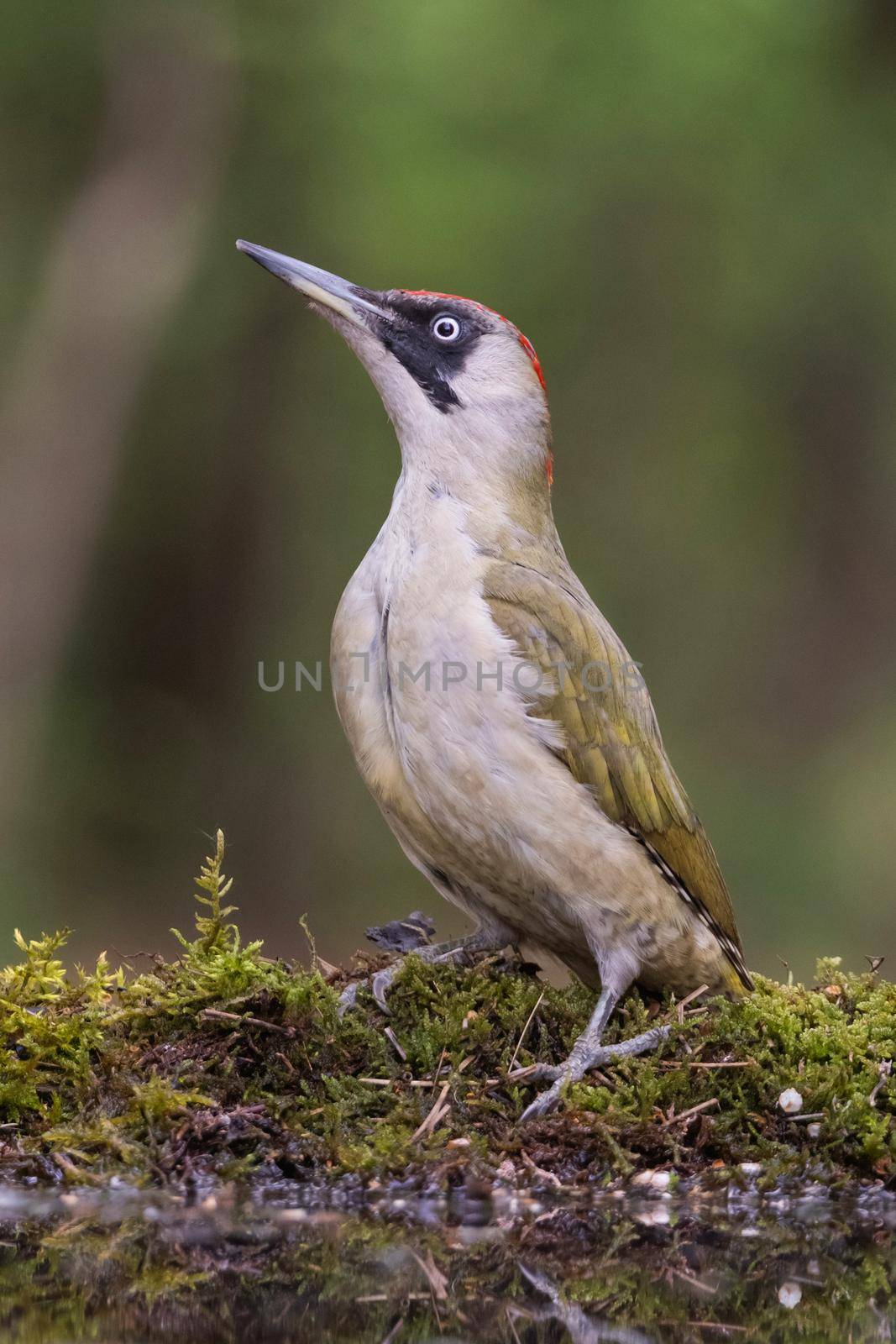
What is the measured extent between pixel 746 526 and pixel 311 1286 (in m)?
9.96

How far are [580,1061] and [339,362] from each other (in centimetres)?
851

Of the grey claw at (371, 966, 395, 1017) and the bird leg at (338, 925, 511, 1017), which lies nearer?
the grey claw at (371, 966, 395, 1017)

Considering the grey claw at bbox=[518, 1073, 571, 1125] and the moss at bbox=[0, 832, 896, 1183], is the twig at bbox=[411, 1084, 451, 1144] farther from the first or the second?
the grey claw at bbox=[518, 1073, 571, 1125]

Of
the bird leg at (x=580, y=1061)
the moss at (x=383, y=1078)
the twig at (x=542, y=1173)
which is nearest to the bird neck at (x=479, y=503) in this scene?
the moss at (x=383, y=1078)

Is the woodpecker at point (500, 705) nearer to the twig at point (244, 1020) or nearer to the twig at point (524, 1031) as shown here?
the twig at point (524, 1031)

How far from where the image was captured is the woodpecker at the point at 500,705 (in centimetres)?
429

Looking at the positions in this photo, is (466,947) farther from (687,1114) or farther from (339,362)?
(339,362)

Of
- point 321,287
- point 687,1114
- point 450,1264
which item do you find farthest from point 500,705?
point 450,1264

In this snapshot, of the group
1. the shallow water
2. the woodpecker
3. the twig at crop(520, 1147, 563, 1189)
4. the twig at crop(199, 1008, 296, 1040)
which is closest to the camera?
the shallow water

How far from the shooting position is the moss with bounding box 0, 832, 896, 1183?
3.41 metres

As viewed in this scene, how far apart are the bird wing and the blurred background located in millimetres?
5496

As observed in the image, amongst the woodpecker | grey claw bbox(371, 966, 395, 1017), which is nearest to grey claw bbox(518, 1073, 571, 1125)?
the woodpecker

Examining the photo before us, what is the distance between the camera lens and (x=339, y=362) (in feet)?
37.9

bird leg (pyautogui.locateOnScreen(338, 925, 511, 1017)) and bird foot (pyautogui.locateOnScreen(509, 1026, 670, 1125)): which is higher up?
bird leg (pyautogui.locateOnScreen(338, 925, 511, 1017))
